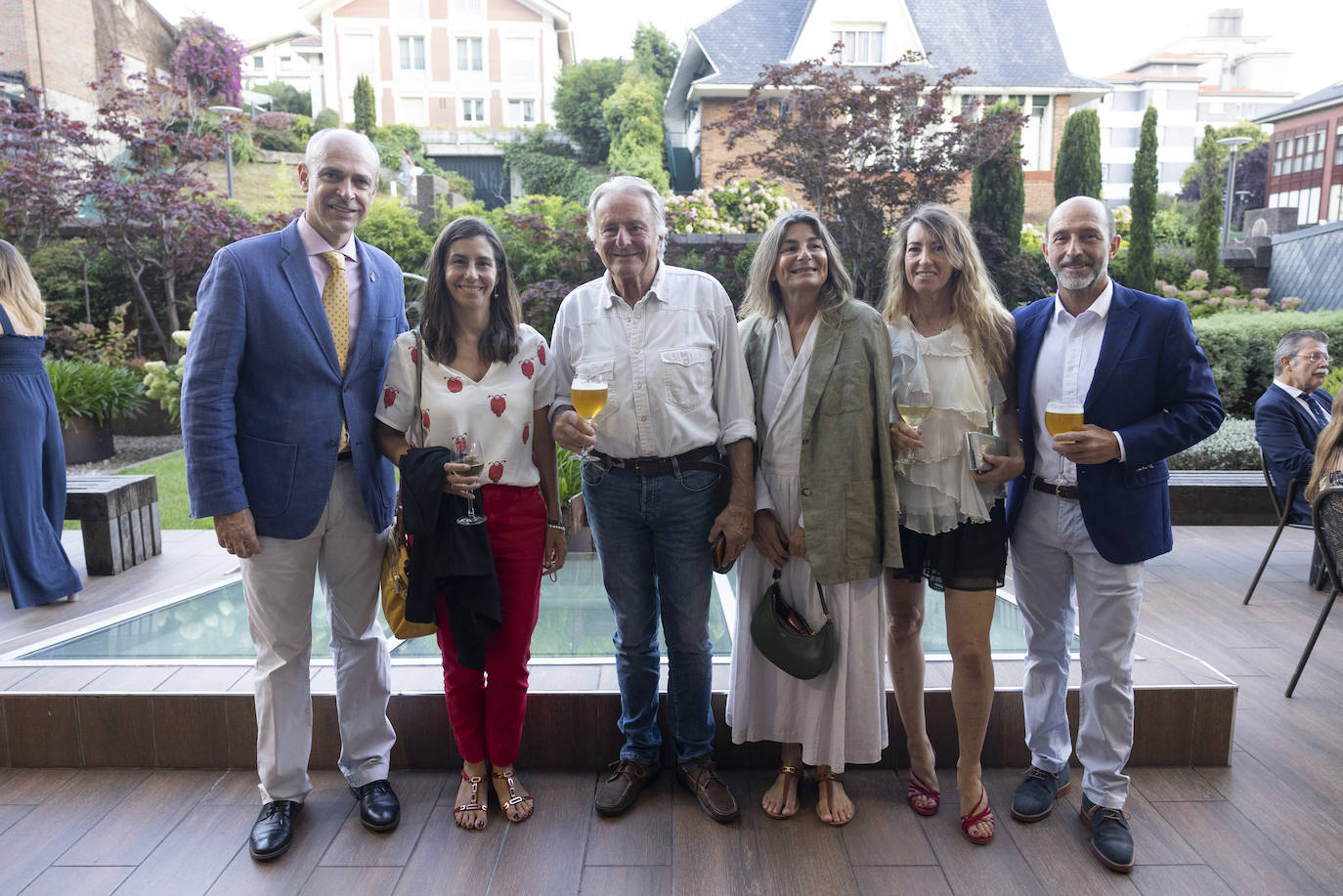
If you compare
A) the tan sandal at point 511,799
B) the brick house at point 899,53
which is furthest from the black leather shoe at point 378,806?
the brick house at point 899,53

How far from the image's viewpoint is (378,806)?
8.25ft

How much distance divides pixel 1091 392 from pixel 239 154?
22.9 meters

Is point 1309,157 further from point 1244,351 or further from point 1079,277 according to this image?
point 1079,277

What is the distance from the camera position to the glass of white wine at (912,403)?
7.45ft

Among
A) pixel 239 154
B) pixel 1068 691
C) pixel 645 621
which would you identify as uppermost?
pixel 239 154

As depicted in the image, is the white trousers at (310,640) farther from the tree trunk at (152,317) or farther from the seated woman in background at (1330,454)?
the tree trunk at (152,317)

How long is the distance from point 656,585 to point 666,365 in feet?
2.30

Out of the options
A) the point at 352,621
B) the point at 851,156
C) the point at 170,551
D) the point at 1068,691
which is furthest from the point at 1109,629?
the point at 851,156

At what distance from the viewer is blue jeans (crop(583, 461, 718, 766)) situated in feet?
8.02

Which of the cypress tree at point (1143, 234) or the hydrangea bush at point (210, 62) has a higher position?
the hydrangea bush at point (210, 62)

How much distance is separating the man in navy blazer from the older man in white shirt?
3486 millimetres

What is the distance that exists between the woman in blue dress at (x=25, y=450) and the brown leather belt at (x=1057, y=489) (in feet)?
14.7

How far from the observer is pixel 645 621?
8.44ft

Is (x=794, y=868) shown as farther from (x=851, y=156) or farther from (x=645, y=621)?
(x=851, y=156)
